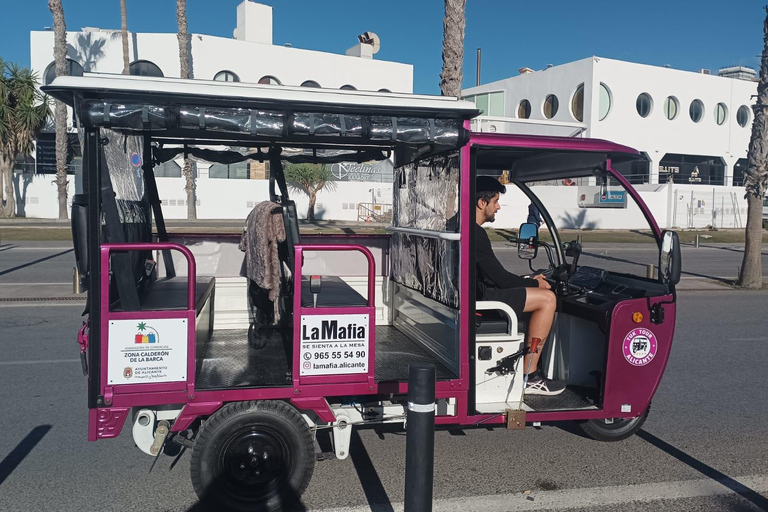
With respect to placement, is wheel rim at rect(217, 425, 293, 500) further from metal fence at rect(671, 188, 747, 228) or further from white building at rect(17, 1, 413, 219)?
metal fence at rect(671, 188, 747, 228)

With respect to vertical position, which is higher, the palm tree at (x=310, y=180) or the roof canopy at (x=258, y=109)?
the palm tree at (x=310, y=180)

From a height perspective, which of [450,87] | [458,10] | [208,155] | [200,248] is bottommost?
[200,248]

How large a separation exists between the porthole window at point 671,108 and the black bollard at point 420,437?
40.9 m

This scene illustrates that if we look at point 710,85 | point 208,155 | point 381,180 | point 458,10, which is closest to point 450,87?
point 458,10

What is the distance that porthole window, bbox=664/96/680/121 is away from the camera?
1569 inches

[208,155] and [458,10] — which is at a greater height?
[458,10]

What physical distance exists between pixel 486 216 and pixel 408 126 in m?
1.51

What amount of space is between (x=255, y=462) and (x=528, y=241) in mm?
3107

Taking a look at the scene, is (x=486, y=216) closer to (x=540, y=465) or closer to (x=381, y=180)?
(x=540, y=465)

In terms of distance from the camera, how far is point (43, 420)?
5480 mm

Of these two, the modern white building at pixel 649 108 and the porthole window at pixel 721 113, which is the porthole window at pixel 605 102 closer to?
the modern white building at pixel 649 108

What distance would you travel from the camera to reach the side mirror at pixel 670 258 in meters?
4.40

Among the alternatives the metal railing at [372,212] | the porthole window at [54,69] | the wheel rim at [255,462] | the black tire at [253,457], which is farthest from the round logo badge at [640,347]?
the porthole window at [54,69]

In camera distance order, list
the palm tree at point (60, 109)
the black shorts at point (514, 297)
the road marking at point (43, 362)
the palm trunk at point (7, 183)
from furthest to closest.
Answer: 1. the palm trunk at point (7, 183)
2. the palm tree at point (60, 109)
3. the road marking at point (43, 362)
4. the black shorts at point (514, 297)
